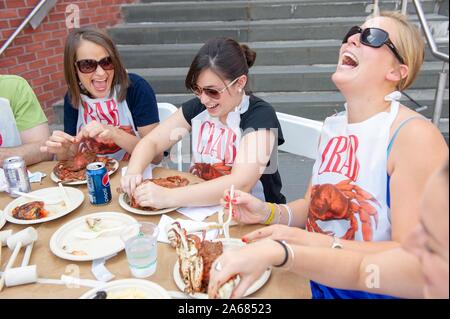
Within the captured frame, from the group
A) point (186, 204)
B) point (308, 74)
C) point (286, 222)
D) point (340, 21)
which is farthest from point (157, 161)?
point (340, 21)

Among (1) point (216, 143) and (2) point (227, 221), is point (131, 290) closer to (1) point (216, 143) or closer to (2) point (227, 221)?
(2) point (227, 221)

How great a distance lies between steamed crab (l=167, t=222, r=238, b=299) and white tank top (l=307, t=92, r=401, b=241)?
1.75ft

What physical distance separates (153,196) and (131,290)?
1.83 ft

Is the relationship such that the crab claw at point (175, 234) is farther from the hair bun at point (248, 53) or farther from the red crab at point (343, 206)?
the hair bun at point (248, 53)

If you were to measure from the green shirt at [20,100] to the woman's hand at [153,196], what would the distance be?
117cm

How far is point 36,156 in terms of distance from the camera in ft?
7.21

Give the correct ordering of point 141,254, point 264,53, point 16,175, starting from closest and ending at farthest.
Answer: point 141,254, point 16,175, point 264,53

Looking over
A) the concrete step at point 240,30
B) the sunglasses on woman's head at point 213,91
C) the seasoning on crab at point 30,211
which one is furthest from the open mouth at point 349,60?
the concrete step at point 240,30

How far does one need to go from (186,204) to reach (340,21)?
4.32 metres

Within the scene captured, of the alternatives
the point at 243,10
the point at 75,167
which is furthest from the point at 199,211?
the point at 243,10

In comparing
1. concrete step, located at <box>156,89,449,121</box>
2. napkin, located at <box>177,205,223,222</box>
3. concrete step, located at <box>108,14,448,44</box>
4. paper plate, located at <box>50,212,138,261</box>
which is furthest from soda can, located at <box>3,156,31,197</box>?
concrete step, located at <box>108,14,448,44</box>

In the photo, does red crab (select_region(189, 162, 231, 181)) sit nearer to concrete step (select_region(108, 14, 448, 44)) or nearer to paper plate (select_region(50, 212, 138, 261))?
paper plate (select_region(50, 212, 138, 261))

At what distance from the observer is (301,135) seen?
2.23 meters
